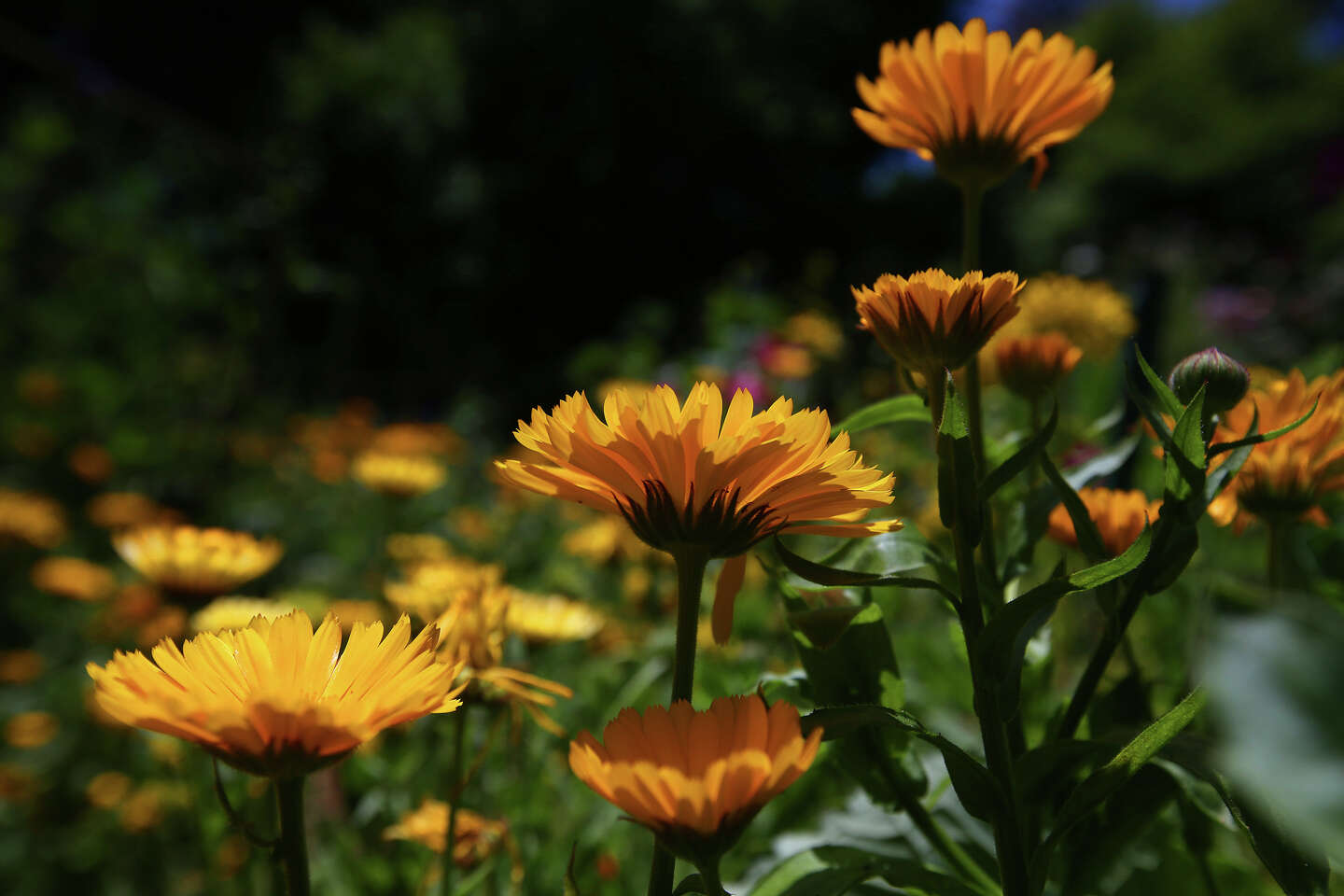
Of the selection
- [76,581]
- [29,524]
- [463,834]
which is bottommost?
[463,834]

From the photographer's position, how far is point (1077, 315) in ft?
3.10

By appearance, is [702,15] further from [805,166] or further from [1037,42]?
[1037,42]

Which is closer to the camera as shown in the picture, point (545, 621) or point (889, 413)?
point (889, 413)

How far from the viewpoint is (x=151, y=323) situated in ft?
7.74

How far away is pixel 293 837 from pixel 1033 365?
32 cm

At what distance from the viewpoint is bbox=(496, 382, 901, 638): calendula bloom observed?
242 mm

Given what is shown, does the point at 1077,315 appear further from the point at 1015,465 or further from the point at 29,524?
the point at 29,524

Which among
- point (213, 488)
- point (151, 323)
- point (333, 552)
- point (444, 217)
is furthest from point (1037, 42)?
point (444, 217)

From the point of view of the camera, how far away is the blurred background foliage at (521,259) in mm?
722

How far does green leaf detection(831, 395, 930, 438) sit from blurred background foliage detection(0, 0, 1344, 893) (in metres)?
0.10

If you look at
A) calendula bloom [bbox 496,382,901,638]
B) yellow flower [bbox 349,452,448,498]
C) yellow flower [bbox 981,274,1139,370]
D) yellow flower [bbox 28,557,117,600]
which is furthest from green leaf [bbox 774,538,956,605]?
yellow flower [bbox 28,557,117,600]

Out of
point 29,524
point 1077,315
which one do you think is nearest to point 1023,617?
point 1077,315

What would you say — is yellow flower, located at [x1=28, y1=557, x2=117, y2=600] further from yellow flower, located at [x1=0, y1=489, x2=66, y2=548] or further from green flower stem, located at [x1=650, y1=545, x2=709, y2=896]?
green flower stem, located at [x1=650, y1=545, x2=709, y2=896]

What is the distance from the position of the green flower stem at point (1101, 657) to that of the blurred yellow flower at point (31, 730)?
1453mm
